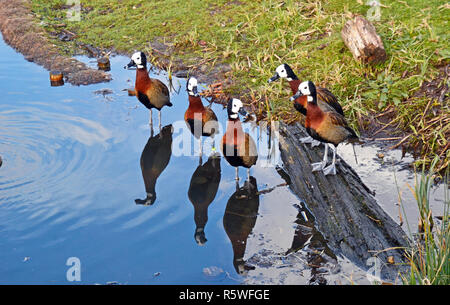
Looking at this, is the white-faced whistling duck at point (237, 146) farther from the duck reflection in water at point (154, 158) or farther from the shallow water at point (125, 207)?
the duck reflection in water at point (154, 158)

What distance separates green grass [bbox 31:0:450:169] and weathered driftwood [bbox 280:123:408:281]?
1099mm

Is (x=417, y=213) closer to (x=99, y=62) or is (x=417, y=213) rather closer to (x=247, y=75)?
(x=247, y=75)

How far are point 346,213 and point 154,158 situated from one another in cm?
288

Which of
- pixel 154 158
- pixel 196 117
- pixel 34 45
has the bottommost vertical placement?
pixel 154 158

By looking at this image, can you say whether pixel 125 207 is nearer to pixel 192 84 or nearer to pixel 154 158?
pixel 154 158

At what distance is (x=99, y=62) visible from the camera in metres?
10.2

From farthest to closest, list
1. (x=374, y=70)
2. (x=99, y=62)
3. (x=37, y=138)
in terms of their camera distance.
Answer: (x=99, y=62)
(x=374, y=70)
(x=37, y=138)

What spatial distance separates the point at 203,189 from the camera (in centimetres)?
670

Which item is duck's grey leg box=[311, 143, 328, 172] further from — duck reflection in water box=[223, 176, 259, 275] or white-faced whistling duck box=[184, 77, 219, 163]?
white-faced whistling duck box=[184, 77, 219, 163]

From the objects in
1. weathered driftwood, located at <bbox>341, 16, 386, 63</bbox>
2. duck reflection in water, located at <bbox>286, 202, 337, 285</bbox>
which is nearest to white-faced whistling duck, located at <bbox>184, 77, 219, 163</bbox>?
duck reflection in water, located at <bbox>286, 202, 337, 285</bbox>

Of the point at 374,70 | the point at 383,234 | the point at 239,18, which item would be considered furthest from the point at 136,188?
the point at 239,18

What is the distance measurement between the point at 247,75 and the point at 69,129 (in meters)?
3.19

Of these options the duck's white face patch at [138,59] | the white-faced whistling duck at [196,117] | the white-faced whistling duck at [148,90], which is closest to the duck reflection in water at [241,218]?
the white-faced whistling duck at [196,117]

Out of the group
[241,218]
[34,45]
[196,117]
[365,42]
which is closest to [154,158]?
[196,117]
